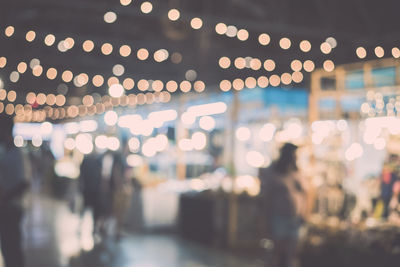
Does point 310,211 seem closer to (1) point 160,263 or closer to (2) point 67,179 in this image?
(1) point 160,263

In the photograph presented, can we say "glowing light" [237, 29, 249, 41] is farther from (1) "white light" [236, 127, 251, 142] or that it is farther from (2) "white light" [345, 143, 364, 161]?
(2) "white light" [345, 143, 364, 161]

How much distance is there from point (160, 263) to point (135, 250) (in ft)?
4.32

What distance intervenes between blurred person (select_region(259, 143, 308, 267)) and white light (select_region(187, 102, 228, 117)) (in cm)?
475

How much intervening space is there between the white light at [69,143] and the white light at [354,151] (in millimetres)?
16710

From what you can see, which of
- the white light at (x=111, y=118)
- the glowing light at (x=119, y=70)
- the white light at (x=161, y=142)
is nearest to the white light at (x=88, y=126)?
the white light at (x=111, y=118)

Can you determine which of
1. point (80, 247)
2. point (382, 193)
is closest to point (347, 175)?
point (382, 193)

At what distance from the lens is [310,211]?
971 centimetres

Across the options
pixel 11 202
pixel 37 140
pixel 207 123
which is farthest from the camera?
pixel 37 140

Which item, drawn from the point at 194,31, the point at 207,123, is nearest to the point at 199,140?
the point at 207,123

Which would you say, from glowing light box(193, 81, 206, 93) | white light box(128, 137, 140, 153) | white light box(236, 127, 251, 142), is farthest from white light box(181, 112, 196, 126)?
white light box(128, 137, 140, 153)

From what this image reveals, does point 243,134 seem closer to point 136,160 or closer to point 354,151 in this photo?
point 136,160

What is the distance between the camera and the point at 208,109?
1237 centimetres

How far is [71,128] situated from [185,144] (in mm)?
12339

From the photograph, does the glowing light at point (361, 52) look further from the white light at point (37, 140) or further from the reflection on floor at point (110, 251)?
the white light at point (37, 140)
